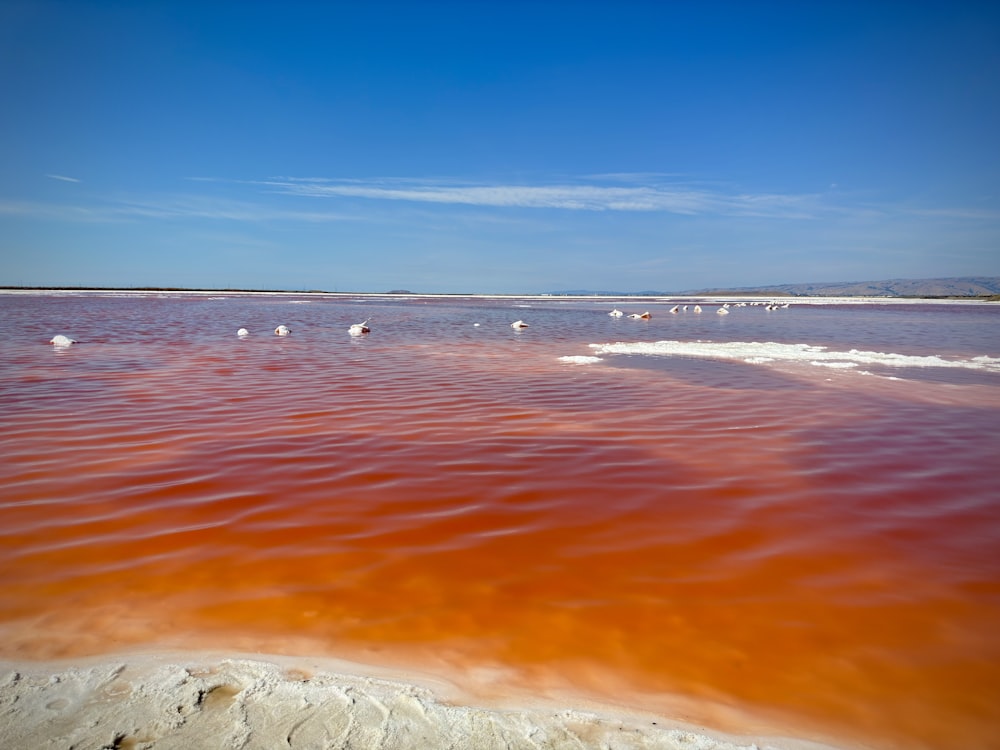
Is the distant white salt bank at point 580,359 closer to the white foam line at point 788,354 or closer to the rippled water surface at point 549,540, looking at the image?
the white foam line at point 788,354

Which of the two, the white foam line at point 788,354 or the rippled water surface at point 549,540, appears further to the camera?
the white foam line at point 788,354

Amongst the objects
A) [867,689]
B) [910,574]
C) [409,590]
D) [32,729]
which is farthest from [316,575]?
[910,574]

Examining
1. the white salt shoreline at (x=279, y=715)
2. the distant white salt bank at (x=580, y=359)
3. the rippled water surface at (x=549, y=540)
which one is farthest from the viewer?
the distant white salt bank at (x=580, y=359)

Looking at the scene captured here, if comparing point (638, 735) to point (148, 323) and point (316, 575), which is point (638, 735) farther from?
point (148, 323)

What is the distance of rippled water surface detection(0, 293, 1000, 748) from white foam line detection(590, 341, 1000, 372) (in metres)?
4.49

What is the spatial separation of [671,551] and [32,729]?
3193 millimetres

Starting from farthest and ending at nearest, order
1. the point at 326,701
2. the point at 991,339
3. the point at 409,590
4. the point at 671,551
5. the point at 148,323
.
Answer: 1. the point at 148,323
2. the point at 991,339
3. the point at 671,551
4. the point at 409,590
5. the point at 326,701

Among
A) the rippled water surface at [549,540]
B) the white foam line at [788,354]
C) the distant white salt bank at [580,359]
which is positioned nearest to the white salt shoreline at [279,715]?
the rippled water surface at [549,540]

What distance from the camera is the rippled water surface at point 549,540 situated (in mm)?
2420

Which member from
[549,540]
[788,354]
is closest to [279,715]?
[549,540]

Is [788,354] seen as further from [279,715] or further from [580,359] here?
[279,715]

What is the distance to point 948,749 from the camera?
1.96m

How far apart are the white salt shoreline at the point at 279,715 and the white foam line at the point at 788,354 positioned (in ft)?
39.2

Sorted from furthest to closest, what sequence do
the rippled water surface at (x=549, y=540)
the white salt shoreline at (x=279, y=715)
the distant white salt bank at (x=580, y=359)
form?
the distant white salt bank at (x=580, y=359) < the rippled water surface at (x=549, y=540) < the white salt shoreline at (x=279, y=715)
